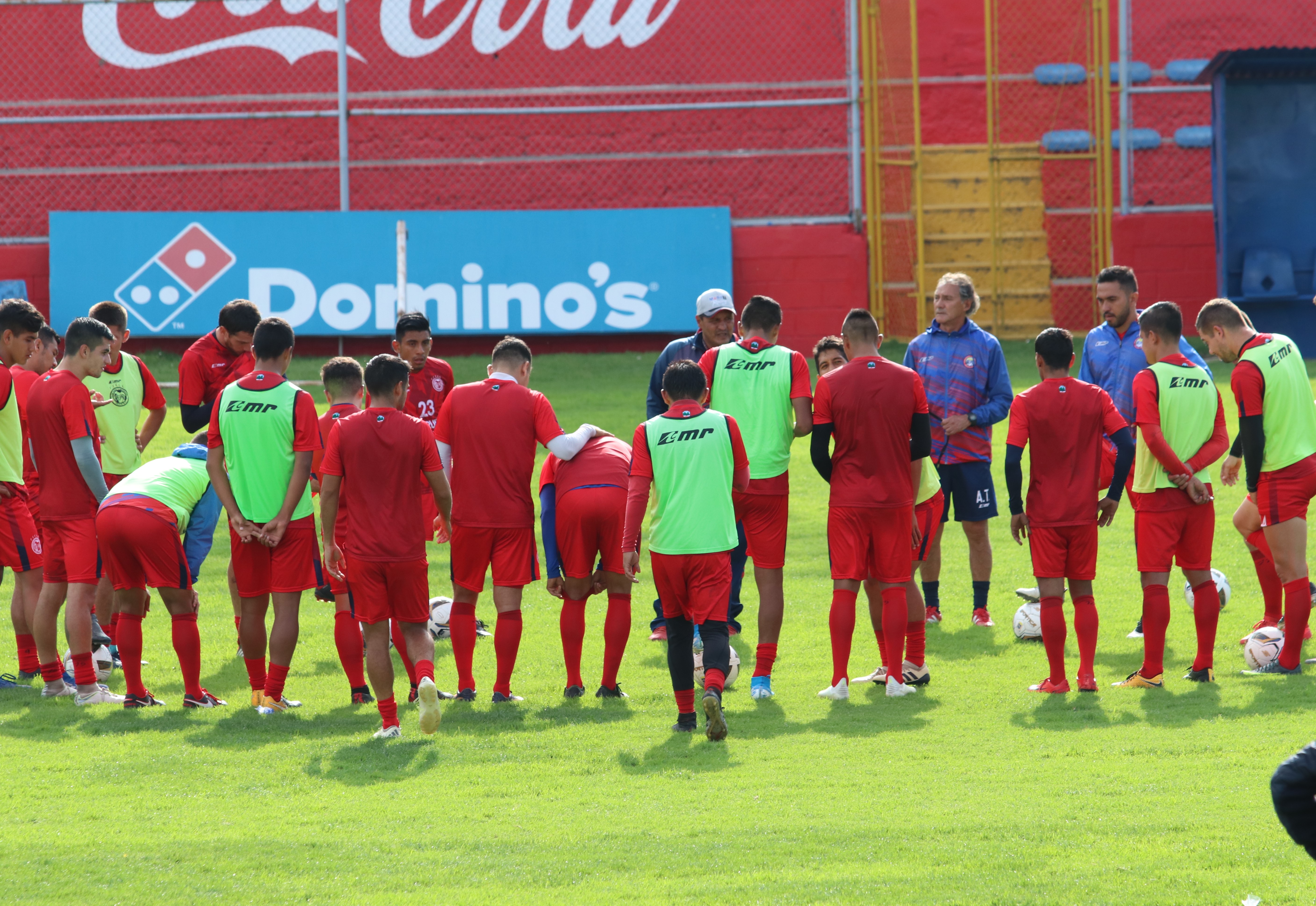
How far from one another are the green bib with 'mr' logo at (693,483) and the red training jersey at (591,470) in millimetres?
449

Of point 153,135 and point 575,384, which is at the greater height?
point 153,135

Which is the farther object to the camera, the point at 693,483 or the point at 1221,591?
the point at 1221,591

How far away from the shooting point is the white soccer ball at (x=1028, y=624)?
8500mm

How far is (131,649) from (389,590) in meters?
1.50

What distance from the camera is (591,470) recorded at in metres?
7.26

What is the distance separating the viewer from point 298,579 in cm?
704

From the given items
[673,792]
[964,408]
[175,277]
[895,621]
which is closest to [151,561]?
[673,792]

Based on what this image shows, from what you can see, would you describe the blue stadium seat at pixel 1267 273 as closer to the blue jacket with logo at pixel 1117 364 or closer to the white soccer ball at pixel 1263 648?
the blue jacket with logo at pixel 1117 364

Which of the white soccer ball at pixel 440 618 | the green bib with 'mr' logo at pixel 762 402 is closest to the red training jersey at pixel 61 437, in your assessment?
the white soccer ball at pixel 440 618

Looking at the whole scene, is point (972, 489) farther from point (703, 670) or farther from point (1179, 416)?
point (703, 670)

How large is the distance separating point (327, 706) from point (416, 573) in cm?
112

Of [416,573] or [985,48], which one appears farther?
[985,48]

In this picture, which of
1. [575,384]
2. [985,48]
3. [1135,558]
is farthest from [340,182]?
[1135,558]

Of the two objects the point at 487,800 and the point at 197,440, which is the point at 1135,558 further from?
the point at 197,440
